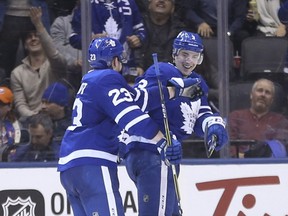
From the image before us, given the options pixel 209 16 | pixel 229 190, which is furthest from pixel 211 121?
pixel 209 16

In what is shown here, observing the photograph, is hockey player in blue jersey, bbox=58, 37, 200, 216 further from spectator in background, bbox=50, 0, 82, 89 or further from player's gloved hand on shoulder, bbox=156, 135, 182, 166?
spectator in background, bbox=50, 0, 82, 89

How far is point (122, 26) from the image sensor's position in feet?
27.4

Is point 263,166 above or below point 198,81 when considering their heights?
below

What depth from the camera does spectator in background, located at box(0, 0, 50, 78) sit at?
8359 millimetres

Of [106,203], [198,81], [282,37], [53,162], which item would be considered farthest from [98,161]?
[282,37]

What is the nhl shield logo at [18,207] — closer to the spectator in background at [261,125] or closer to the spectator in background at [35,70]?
the spectator in background at [35,70]

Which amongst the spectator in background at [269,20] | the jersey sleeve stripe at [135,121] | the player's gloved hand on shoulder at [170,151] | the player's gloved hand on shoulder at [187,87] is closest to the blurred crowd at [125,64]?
the spectator in background at [269,20]

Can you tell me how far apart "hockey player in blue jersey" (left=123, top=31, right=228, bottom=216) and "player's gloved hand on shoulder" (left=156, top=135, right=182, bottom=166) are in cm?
26

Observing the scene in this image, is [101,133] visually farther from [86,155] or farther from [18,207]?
[18,207]

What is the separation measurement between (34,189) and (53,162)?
0.23m

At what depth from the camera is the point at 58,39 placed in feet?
27.5

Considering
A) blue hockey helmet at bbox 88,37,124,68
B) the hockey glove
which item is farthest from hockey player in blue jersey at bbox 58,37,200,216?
the hockey glove

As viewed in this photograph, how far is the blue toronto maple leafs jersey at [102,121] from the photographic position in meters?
6.22

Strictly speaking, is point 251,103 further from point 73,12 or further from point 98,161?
point 98,161
